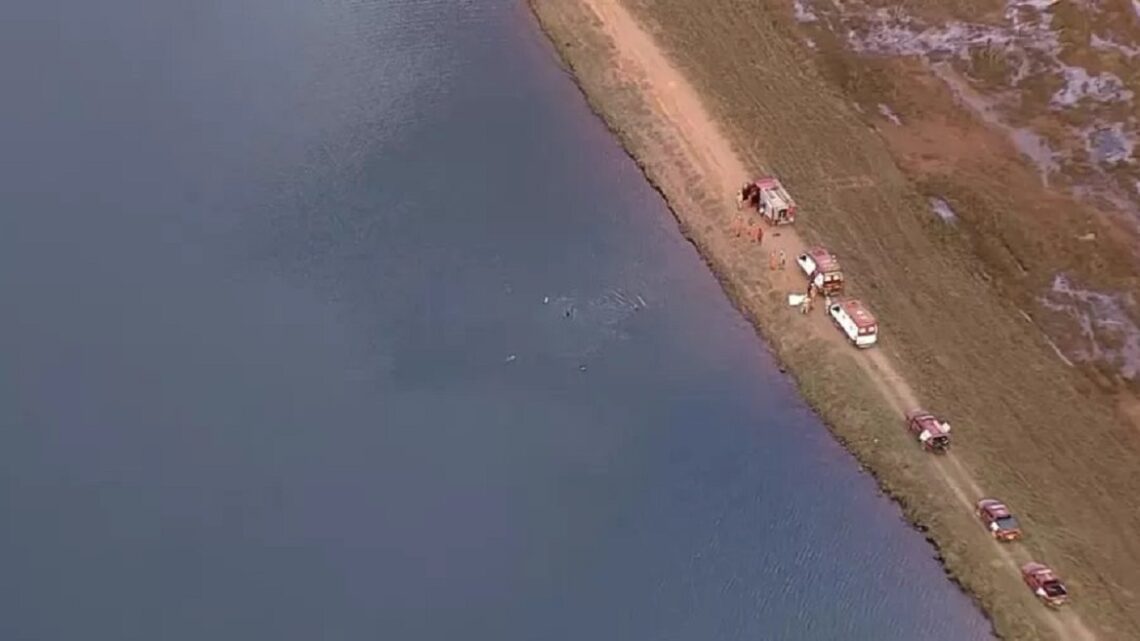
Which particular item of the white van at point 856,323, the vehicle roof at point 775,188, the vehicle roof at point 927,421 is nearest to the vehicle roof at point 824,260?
the white van at point 856,323

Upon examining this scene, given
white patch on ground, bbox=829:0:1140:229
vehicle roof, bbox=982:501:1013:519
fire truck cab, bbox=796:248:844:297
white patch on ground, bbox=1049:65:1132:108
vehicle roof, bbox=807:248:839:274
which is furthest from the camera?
white patch on ground, bbox=1049:65:1132:108

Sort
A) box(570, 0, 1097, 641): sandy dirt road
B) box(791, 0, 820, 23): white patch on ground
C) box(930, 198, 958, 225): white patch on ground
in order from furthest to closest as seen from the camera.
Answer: box(791, 0, 820, 23): white patch on ground → box(930, 198, 958, 225): white patch on ground → box(570, 0, 1097, 641): sandy dirt road

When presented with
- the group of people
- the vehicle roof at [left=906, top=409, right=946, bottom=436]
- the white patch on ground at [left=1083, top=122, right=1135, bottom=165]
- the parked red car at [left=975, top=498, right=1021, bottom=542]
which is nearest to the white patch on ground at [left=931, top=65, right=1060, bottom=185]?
the white patch on ground at [left=1083, top=122, right=1135, bottom=165]

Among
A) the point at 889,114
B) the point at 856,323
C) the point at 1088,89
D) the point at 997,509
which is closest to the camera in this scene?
the point at 997,509

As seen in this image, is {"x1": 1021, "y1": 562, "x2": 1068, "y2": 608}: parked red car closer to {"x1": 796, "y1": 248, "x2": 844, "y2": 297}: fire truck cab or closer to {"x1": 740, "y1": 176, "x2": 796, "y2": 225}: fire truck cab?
{"x1": 796, "y1": 248, "x2": 844, "y2": 297}: fire truck cab

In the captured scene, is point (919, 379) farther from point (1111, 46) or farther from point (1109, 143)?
point (1111, 46)

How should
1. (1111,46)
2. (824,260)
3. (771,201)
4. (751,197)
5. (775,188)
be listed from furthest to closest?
(1111,46) < (751,197) < (775,188) < (771,201) < (824,260)

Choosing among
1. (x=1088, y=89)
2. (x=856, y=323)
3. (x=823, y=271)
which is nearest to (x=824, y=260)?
(x=823, y=271)
